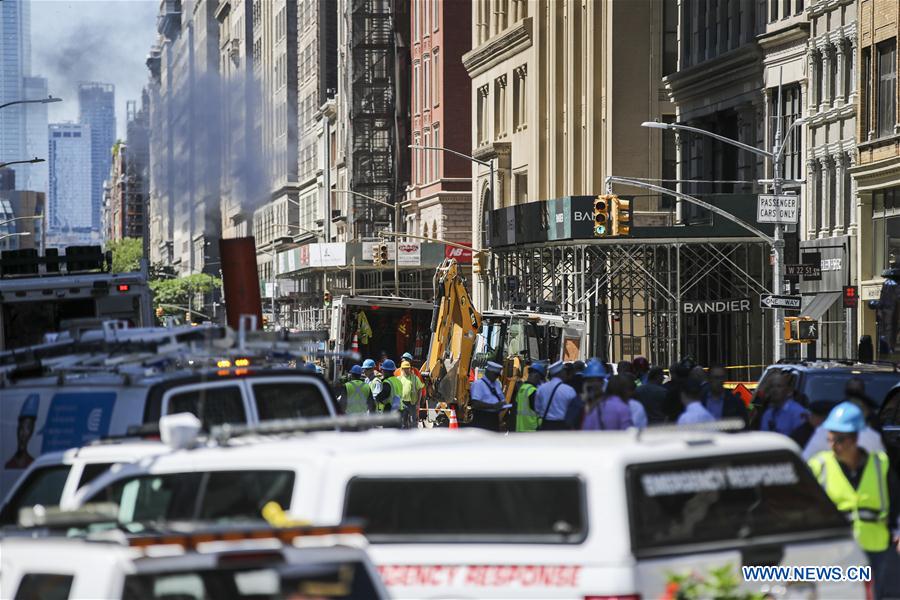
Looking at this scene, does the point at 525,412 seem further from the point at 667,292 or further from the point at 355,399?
the point at 667,292

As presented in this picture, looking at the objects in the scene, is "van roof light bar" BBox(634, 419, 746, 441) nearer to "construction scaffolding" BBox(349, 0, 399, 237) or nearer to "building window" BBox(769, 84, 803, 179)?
"building window" BBox(769, 84, 803, 179)

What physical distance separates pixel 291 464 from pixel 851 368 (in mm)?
12997

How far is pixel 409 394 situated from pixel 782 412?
49.5ft

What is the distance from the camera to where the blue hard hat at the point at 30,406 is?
1248cm

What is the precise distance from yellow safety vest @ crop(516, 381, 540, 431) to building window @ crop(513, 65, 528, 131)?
5027 cm

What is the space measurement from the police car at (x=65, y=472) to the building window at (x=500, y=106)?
2563 inches

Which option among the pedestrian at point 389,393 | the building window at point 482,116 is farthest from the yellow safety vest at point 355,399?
the building window at point 482,116

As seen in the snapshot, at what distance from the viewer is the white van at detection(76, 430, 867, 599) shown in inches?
310

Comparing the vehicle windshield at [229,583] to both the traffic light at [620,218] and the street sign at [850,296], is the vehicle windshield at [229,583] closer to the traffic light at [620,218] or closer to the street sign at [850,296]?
the traffic light at [620,218]

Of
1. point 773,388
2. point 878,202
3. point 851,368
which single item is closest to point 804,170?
point 878,202

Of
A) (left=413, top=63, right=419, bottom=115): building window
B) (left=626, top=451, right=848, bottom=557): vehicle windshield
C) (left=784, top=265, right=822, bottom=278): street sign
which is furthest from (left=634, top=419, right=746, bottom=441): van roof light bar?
(left=413, top=63, right=419, bottom=115): building window

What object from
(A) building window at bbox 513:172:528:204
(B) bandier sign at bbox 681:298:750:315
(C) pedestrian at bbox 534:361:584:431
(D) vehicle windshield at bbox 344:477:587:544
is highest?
(A) building window at bbox 513:172:528:204

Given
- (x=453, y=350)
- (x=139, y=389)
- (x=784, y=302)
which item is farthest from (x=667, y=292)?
(x=139, y=389)

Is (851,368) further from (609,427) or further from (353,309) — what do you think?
(353,309)
